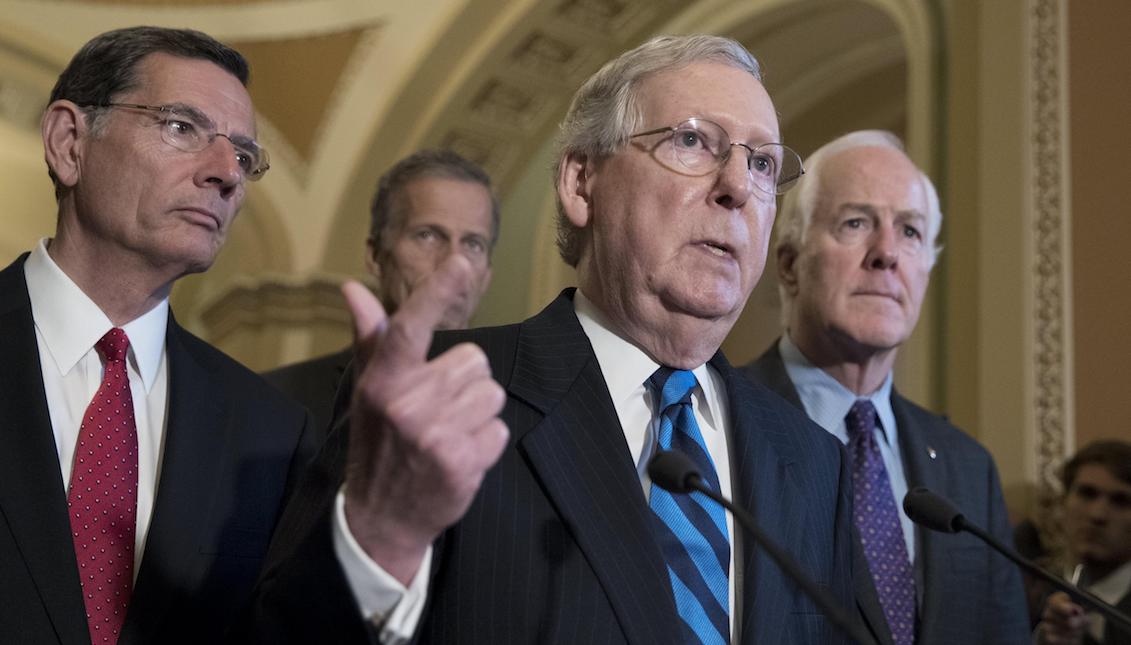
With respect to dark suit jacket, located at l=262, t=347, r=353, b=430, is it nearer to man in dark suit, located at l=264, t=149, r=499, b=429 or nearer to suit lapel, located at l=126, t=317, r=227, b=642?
man in dark suit, located at l=264, t=149, r=499, b=429

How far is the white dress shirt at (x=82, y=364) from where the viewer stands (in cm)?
227

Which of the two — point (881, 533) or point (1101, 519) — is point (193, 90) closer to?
point (881, 533)

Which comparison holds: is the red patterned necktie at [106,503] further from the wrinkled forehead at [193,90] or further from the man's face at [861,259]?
the man's face at [861,259]

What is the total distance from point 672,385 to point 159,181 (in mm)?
1006

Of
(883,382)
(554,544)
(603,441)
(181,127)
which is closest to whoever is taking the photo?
(554,544)

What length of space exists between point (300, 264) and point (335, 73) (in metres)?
1.56

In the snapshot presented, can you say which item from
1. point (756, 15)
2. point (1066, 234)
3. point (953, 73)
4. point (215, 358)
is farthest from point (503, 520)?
point (756, 15)

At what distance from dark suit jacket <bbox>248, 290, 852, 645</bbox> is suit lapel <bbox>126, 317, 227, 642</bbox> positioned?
41 centimetres

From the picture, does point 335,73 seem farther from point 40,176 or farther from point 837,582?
point 837,582

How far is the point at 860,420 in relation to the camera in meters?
3.12

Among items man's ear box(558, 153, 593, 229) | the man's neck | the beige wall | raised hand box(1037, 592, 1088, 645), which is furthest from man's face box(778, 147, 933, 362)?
the beige wall

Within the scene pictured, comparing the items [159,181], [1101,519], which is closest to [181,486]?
[159,181]

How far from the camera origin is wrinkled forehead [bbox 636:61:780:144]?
2.23m

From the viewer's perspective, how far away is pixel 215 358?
2557mm
